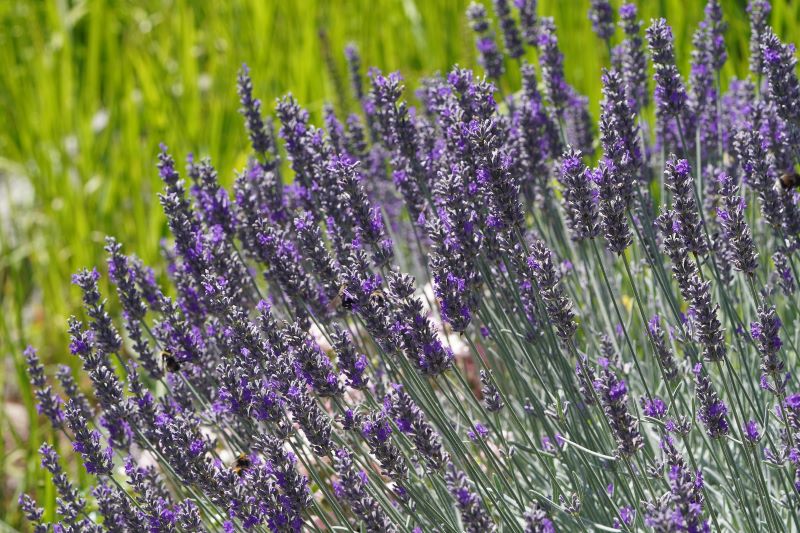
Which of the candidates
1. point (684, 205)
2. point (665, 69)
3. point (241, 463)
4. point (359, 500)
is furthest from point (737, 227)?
point (241, 463)

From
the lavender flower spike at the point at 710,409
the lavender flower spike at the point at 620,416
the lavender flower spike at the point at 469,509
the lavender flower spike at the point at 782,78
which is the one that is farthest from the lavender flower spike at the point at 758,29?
the lavender flower spike at the point at 469,509

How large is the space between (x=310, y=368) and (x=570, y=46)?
4.62 metres

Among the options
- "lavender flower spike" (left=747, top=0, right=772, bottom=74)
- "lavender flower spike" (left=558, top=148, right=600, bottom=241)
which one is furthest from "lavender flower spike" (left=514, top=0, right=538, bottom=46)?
"lavender flower spike" (left=558, top=148, right=600, bottom=241)

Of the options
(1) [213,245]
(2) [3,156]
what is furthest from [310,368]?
(2) [3,156]

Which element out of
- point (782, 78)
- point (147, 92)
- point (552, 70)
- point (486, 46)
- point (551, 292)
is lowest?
point (551, 292)

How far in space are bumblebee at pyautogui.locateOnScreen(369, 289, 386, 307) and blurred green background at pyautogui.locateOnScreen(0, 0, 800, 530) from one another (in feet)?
9.69

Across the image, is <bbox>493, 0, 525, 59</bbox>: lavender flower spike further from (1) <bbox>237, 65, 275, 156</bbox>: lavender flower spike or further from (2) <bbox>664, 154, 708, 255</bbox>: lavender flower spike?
(2) <bbox>664, 154, 708, 255</bbox>: lavender flower spike

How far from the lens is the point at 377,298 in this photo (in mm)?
2395

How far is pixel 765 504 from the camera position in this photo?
7.36 ft

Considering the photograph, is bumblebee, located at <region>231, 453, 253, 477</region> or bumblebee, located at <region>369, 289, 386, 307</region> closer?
bumblebee, located at <region>369, 289, 386, 307</region>

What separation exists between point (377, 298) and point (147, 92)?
484 cm

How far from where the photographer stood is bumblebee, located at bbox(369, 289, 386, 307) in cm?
229

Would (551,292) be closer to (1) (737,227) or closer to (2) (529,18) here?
(1) (737,227)

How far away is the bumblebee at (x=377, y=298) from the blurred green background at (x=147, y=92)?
2.95m
